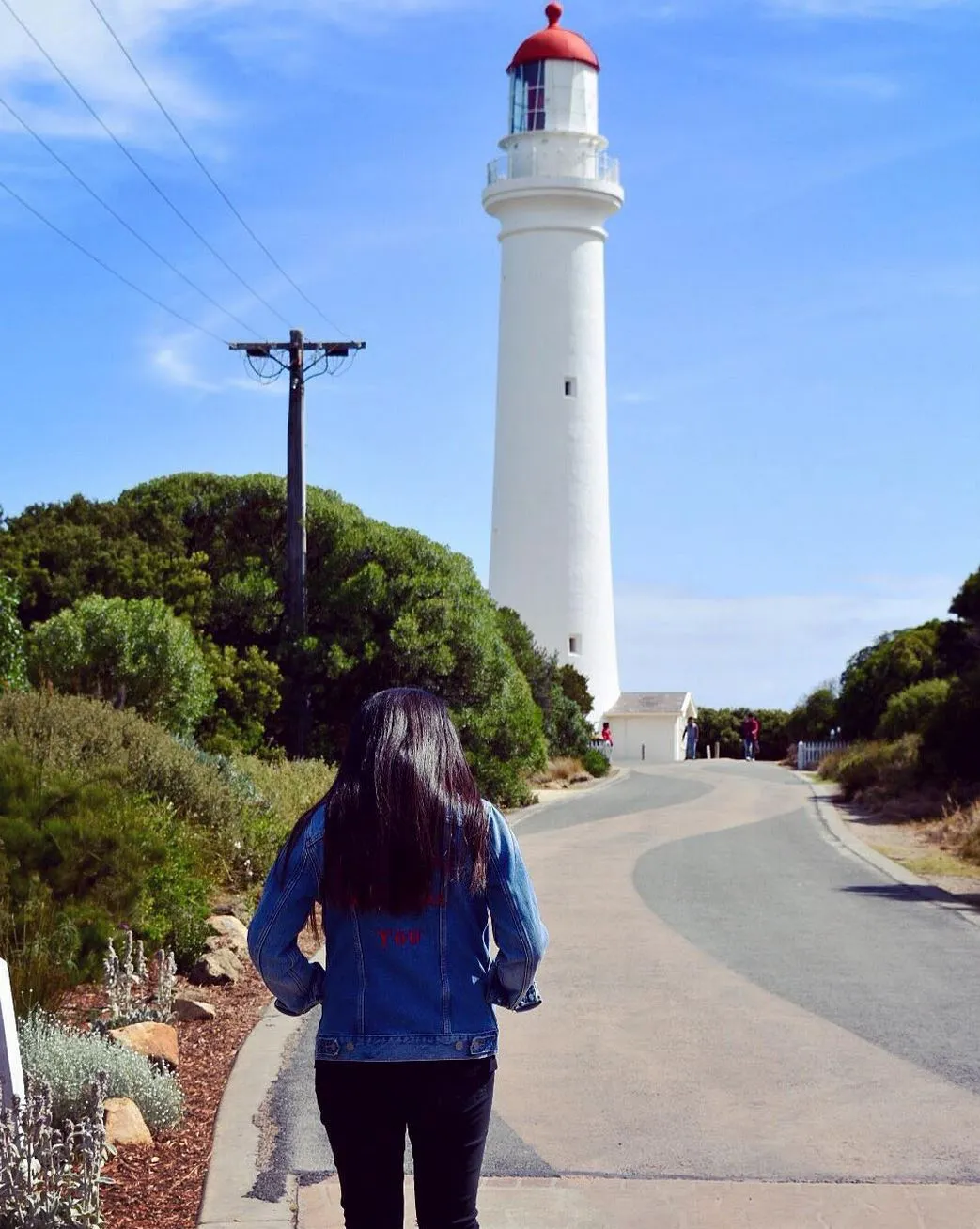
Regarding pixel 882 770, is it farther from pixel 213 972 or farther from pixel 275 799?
pixel 213 972

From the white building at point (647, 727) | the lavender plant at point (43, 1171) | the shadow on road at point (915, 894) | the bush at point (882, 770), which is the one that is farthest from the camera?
the white building at point (647, 727)

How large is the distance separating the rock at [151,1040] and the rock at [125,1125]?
0.84 m

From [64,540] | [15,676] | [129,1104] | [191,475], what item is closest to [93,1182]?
[129,1104]

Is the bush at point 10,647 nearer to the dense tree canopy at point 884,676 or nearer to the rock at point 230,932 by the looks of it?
the rock at point 230,932

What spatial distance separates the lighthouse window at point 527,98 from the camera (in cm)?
4806

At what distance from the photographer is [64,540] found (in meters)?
25.3

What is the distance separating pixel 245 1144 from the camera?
6.78 metres

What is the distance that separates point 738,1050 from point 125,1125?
11.3 ft

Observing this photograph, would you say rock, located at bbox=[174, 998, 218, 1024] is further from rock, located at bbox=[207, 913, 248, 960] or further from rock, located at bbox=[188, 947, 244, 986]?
rock, located at bbox=[207, 913, 248, 960]

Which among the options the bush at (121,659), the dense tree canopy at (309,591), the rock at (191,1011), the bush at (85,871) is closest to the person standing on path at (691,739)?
the dense tree canopy at (309,591)

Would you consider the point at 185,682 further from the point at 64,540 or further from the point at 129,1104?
the point at 129,1104

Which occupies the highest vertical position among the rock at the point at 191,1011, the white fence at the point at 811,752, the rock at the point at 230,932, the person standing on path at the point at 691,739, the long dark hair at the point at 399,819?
A: the person standing on path at the point at 691,739

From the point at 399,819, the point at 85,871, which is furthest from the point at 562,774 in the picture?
the point at 399,819

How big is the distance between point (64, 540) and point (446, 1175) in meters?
22.3
